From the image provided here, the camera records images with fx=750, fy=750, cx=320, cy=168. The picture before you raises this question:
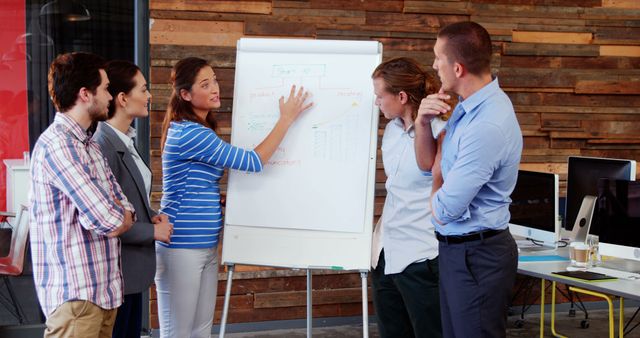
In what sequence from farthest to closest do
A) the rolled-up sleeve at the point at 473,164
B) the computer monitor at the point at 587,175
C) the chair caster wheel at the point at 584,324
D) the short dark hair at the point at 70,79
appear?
the chair caster wheel at the point at 584,324
the computer monitor at the point at 587,175
the short dark hair at the point at 70,79
the rolled-up sleeve at the point at 473,164

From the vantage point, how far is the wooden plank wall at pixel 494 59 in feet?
15.9

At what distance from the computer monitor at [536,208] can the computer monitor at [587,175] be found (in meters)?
0.27

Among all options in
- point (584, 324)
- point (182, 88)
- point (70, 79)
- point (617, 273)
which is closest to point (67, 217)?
point (70, 79)

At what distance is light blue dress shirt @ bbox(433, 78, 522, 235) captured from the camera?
2324 millimetres

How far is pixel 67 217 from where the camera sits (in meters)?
2.46

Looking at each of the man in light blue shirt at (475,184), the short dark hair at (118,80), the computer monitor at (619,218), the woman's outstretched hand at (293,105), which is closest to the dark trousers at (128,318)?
the short dark hair at (118,80)

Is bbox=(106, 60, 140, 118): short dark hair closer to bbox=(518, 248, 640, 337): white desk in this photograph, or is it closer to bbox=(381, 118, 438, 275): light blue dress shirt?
bbox=(381, 118, 438, 275): light blue dress shirt

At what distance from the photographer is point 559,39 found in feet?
18.0

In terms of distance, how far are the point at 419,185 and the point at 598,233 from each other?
1611mm

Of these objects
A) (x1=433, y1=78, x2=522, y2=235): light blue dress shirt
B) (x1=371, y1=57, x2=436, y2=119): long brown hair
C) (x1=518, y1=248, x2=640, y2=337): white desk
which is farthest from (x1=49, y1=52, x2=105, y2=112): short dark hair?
(x1=518, y1=248, x2=640, y2=337): white desk

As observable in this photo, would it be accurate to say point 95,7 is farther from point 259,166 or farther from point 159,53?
point 259,166

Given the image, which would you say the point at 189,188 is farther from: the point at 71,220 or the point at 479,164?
the point at 479,164

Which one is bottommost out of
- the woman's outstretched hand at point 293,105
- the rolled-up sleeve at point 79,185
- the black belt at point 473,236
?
the black belt at point 473,236

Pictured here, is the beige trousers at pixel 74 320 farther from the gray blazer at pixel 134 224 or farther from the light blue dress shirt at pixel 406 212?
the light blue dress shirt at pixel 406 212
